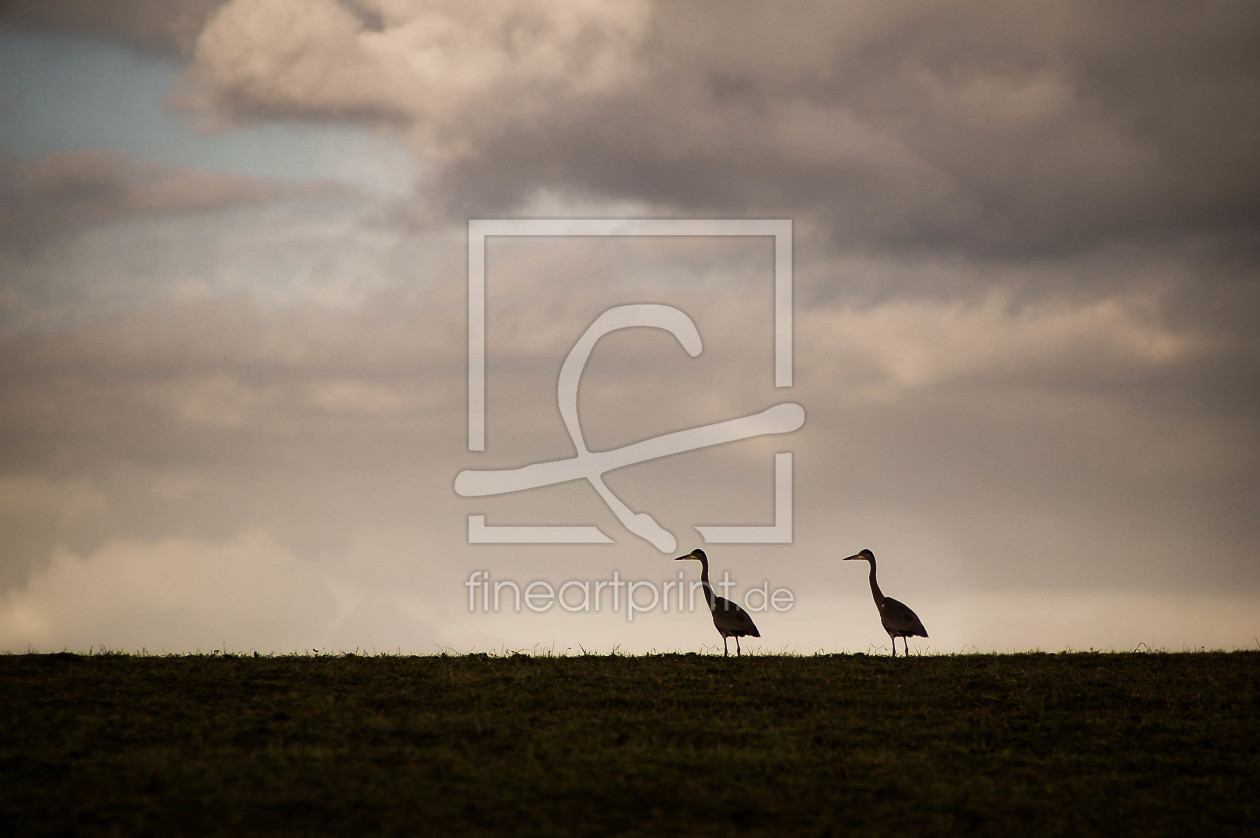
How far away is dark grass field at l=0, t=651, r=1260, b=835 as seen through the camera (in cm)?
1487

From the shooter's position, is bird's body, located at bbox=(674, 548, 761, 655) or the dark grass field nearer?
the dark grass field

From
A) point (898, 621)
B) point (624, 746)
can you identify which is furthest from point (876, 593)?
point (624, 746)

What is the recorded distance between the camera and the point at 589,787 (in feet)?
51.2

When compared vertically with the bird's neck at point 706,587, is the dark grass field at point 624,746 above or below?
below

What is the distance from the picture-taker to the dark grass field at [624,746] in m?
14.9

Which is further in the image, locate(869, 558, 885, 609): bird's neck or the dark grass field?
locate(869, 558, 885, 609): bird's neck

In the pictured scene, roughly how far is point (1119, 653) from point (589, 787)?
49.5 ft

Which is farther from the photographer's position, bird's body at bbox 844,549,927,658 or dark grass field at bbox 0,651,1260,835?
bird's body at bbox 844,549,927,658

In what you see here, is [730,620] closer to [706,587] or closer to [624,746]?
[706,587]

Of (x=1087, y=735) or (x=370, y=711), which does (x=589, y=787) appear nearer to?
(x=370, y=711)

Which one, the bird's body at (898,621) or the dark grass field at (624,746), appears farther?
the bird's body at (898,621)

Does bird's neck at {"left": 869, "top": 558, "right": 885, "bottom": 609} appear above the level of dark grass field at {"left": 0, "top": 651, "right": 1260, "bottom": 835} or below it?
above

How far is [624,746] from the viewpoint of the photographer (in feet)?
57.8

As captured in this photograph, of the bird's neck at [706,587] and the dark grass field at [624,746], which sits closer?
the dark grass field at [624,746]
